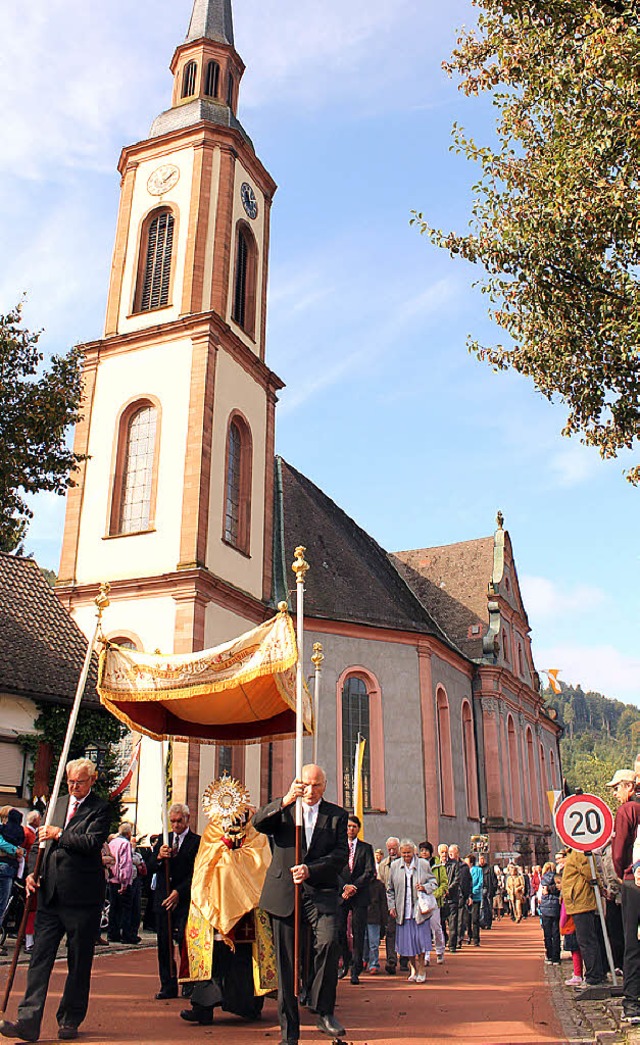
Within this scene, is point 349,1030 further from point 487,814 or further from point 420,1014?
point 487,814

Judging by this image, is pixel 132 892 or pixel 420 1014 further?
pixel 132 892

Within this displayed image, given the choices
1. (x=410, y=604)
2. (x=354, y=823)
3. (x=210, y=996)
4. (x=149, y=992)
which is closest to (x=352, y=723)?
(x=410, y=604)

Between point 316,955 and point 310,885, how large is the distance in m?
0.49

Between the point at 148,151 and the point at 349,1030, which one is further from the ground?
the point at 148,151

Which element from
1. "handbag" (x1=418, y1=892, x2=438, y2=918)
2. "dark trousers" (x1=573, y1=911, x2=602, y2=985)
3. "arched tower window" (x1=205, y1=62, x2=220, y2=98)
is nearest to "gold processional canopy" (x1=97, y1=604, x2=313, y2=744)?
"handbag" (x1=418, y1=892, x2=438, y2=918)

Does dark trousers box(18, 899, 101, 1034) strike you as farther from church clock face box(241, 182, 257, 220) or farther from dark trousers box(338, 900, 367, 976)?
church clock face box(241, 182, 257, 220)

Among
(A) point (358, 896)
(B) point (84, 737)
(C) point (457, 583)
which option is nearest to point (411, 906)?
(A) point (358, 896)

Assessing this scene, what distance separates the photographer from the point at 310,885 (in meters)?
7.07

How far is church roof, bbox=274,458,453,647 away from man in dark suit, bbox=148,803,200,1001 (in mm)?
16275

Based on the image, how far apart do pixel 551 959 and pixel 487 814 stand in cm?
2010

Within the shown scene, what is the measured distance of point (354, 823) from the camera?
12.4 meters

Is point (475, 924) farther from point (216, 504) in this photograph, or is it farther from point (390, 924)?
point (216, 504)

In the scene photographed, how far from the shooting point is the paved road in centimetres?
733

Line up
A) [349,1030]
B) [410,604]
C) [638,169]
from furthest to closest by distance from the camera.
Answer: [410,604], [638,169], [349,1030]
